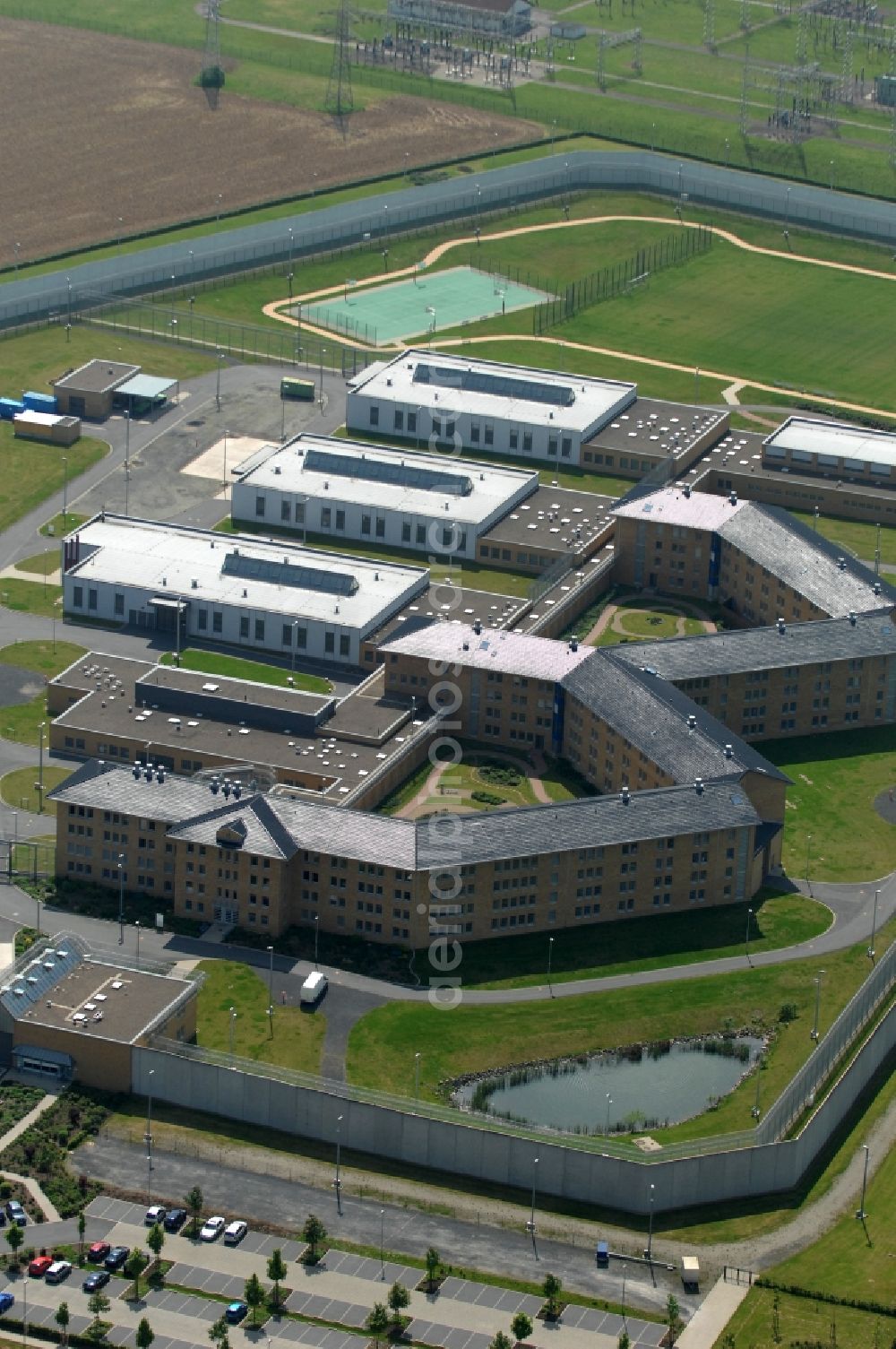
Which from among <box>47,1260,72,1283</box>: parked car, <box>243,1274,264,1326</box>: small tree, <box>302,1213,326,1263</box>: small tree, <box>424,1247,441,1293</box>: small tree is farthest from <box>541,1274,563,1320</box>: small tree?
<box>47,1260,72,1283</box>: parked car

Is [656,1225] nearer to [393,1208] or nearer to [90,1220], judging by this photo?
[393,1208]

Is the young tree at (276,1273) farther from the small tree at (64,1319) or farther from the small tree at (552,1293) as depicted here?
the small tree at (552,1293)

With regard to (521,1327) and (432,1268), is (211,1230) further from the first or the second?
(521,1327)

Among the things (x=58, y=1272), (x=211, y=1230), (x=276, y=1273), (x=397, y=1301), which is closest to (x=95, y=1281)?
(x=58, y=1272)

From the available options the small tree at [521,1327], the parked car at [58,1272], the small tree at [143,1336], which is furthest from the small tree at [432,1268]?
the parked car at [58,1272]

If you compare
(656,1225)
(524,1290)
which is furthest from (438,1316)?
(656,1225)

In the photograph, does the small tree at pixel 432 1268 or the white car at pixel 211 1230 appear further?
the white car at pixel 211 1230

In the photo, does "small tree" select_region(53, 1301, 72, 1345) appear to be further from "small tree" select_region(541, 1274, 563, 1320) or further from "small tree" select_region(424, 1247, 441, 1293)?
"small tree" select_region(541, 1274, 563, 1320)
